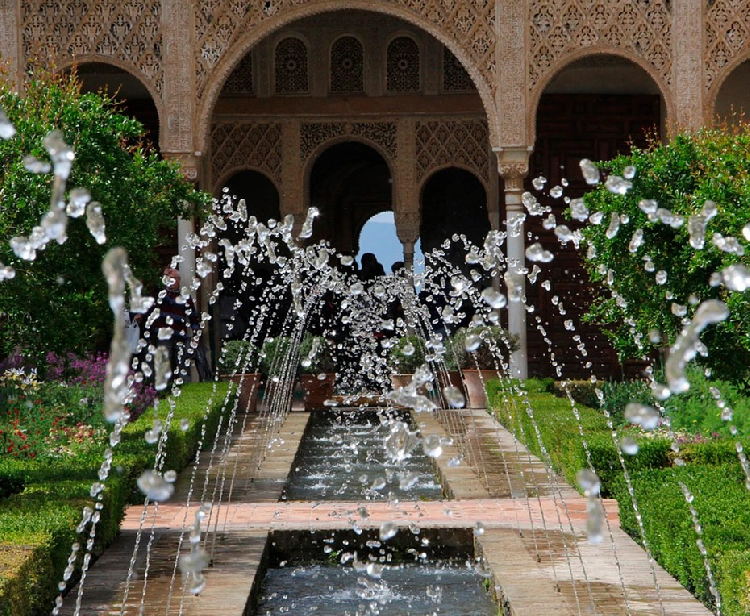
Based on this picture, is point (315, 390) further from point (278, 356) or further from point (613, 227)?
point (613, 227)

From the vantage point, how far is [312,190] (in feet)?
61.5

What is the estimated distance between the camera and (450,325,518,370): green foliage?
11.6 m

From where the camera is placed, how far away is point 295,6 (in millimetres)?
11391

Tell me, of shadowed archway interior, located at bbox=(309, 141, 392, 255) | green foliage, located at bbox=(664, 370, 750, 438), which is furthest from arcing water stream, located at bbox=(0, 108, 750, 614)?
shadowed archway interior, located at bbox=(309, 141, 392, 255)

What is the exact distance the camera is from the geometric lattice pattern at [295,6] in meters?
11.4

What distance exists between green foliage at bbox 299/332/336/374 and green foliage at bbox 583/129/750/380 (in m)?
4.59

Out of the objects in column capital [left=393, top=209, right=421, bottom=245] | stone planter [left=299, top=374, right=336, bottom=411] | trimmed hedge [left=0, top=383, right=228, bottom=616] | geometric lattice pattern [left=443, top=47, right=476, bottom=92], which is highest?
geometric lattice pattern [left=443, top=47, right=476, bottom=92]

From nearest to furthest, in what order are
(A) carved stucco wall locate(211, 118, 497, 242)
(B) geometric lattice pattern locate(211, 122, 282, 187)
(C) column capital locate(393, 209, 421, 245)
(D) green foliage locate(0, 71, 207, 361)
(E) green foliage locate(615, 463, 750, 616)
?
1. (E) green foliage locate(615, 463, 750, 616)
2. (D) green foliage locate(0, 71, 207, 361)
3. (C) column capital locate(393, 209, 421, 245)
4. (A) carved stucco wall locate(211, 118, 497, 242)
5. (B) geometric lattice pattern locate(211, 122, 282, 187)

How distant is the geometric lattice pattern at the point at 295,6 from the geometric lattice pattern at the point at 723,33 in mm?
1896

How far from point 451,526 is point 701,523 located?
4.42ft

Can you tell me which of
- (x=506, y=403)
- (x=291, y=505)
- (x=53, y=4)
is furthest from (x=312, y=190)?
(x=291, y=505)

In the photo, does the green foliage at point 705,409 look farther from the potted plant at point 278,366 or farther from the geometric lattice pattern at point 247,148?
the geometric lattice pattern at point 247,148

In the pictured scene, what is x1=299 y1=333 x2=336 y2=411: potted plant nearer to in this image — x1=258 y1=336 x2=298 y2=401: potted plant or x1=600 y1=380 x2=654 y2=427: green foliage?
x1=258 y1=336 x2=298 y2=401: potted plant

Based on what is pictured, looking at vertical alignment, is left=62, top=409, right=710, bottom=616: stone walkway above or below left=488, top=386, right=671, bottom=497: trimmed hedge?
below
